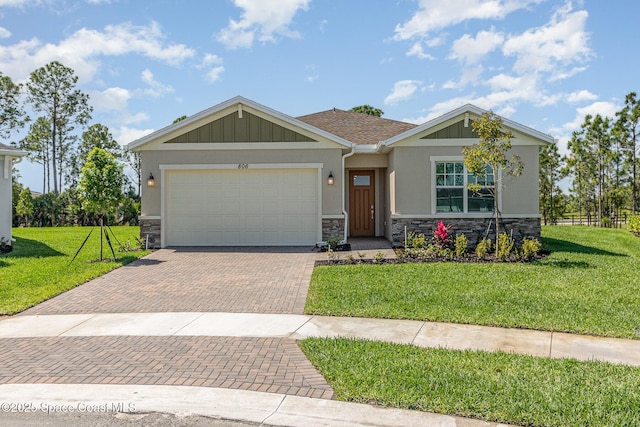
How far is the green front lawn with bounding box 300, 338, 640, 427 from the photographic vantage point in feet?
12.7

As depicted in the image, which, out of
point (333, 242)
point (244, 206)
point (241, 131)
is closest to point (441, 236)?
point (333, 242)

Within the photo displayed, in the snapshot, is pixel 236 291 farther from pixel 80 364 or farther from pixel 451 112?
pixel 451 112

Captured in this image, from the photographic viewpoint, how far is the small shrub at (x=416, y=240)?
13.1m

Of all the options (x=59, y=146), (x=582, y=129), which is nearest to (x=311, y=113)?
(x=582, y=129)

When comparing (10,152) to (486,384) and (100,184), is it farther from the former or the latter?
(486,384)

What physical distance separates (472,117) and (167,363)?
39.5 ft

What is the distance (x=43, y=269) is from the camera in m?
11.0

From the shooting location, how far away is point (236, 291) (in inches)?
349

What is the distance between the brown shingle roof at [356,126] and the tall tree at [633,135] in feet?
45.4

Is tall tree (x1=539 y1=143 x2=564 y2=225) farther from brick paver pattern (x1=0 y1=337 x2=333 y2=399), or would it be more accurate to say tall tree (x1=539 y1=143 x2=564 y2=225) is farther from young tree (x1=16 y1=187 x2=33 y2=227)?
young tree (x1=16 y1=187 x2=33 y2=227)

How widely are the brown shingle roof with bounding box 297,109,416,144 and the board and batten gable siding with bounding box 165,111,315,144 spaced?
10.1ft

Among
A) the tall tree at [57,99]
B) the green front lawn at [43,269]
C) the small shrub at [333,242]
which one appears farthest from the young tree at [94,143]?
the small shrub at [333,242]

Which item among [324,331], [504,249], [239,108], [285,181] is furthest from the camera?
[285,181]

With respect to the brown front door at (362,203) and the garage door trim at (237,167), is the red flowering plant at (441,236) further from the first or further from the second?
the brown front door at (362,203)
